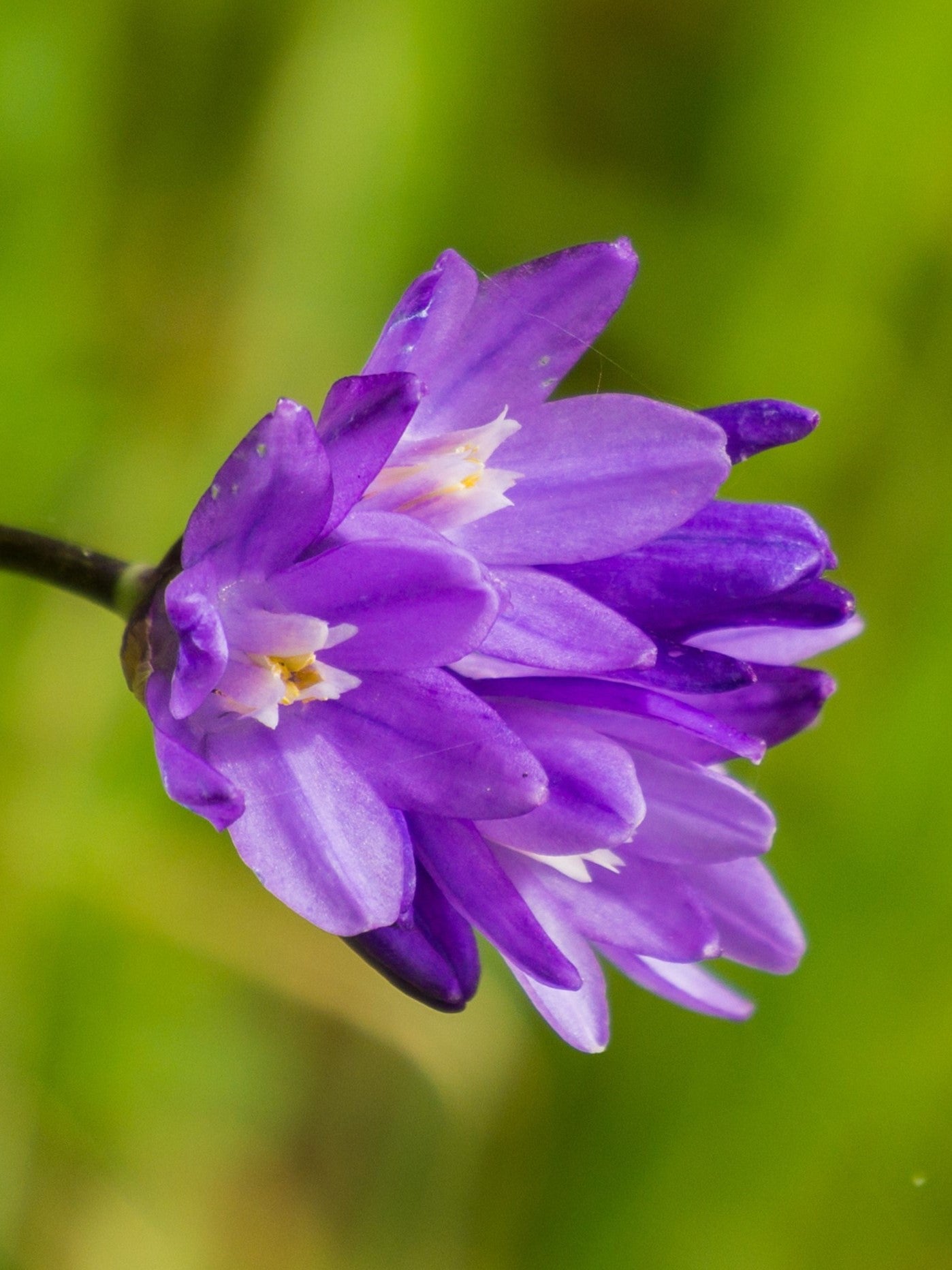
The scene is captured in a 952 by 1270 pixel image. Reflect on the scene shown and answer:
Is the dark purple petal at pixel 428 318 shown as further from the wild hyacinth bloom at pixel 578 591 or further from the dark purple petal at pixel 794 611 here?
the dark purple petal at pixel 794 611

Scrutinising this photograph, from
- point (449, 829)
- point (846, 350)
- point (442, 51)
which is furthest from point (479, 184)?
point (449, 829)

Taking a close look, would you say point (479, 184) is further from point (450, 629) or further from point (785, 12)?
point (450, 629)

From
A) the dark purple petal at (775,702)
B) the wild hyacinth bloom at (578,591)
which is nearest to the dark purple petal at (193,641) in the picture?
the wild hyacinth bloom at (578,591)

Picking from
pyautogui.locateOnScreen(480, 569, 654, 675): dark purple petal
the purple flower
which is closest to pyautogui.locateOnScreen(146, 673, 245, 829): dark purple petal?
the purple flower

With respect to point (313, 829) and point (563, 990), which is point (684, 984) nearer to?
point (563, 990)

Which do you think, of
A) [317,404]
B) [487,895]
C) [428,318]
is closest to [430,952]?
[487,895]

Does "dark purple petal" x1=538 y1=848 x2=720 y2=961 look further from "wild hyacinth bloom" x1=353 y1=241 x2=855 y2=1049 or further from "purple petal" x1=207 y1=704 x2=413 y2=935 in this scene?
"purple petal" x1=207 y1=704 x2=413 y2=935
